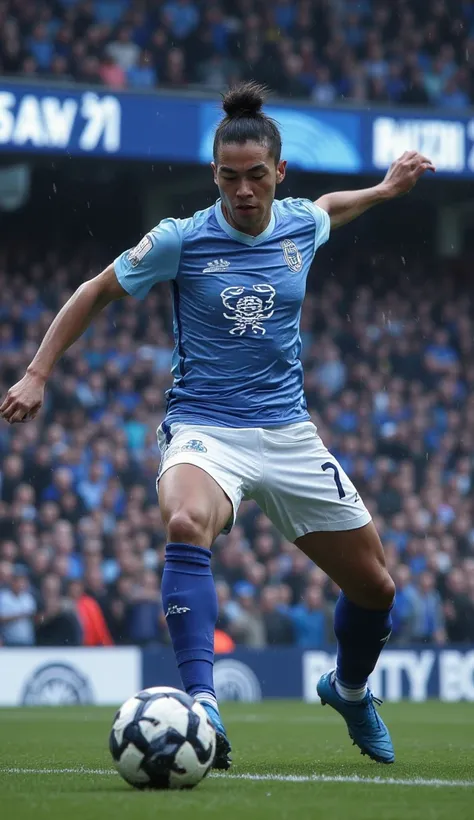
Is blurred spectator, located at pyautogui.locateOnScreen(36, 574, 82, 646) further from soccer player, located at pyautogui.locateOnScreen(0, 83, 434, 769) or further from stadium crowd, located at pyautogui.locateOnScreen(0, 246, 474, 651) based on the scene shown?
soccer player, located at pyautogui.locateOnScreen(0, 83, 434, 769)

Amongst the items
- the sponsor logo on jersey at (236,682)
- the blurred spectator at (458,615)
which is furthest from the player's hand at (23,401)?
the blurred spectator at (458,615)

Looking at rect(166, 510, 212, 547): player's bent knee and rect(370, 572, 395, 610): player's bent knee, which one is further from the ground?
rect(166, 510, 212, 547): player's bent knee

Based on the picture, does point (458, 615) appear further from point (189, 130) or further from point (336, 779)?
point (336, 779)

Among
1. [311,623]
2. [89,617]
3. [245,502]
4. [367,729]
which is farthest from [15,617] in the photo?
[367,729]

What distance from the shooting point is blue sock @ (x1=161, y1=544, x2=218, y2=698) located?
15.2 ft

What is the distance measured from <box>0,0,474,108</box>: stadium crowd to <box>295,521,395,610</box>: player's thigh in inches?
493

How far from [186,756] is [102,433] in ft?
39.5

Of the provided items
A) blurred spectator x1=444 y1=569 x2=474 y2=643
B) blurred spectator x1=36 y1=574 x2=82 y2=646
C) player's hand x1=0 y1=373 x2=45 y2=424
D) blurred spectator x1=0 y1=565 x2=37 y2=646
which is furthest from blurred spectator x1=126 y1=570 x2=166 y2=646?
player's hand x1=0 y1=373 x2=45 y2=424

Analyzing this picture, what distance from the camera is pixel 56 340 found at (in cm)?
494

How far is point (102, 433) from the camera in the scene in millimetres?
16031

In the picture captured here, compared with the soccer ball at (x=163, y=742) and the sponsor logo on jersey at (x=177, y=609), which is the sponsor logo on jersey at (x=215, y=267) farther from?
the soccer ball at (x=163, y=742)

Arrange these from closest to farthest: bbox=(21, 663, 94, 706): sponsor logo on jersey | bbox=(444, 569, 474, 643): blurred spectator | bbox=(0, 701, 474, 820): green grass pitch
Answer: bbox=(0, 701, 474, 820): green grass pitch → bbox=(21, 663, 94, 706): sponsor logo on jersey → bbox=(444, 569, 474, 643): blurred spectator

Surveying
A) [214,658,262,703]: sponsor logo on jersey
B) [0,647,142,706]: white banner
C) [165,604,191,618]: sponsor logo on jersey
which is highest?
[165,604,191,618]: sponsor logo on jersey

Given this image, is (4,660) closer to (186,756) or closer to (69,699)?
(69,699)
